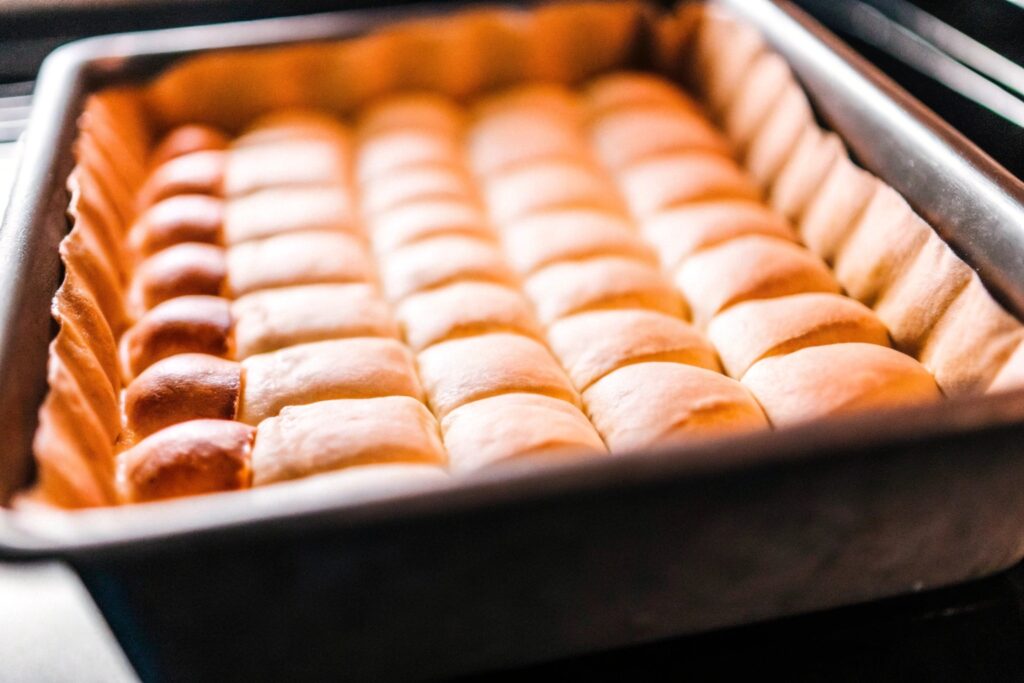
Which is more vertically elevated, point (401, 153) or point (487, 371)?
point (401, 153)

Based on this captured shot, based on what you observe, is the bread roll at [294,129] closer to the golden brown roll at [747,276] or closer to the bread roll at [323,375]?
the bread roll at [323,375]

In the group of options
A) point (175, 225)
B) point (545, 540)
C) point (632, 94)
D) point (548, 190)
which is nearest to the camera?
point (545, 540)

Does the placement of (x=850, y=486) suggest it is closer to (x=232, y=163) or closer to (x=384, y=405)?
(x=384, y=405)

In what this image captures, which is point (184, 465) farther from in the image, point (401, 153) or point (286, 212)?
point (401, 153)

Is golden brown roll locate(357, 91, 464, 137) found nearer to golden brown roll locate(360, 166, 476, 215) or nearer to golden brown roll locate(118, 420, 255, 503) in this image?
golden brown roll locate(360, 166, 476, 215)

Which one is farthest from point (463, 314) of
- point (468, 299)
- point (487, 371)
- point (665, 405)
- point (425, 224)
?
point (665, 405)

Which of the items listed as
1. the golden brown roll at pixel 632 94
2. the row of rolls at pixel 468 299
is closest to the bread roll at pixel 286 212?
the row of rolls at pixel 468 299

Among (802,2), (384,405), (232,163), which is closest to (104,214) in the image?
(232,163)
